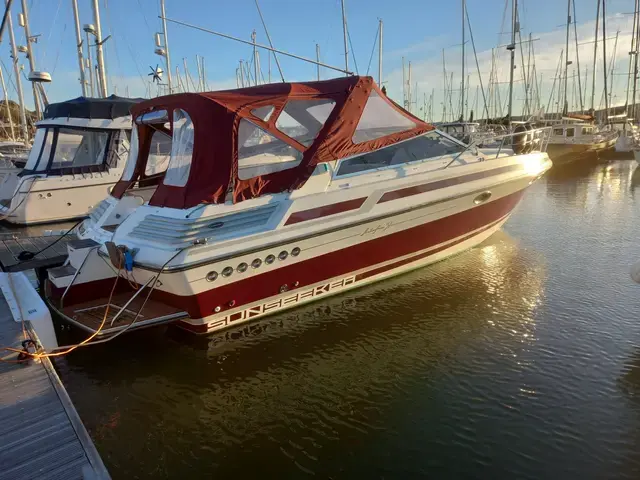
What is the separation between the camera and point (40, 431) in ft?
11.0

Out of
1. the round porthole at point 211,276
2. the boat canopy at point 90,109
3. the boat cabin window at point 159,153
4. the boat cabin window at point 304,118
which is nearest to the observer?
the round porthole at point 211,276

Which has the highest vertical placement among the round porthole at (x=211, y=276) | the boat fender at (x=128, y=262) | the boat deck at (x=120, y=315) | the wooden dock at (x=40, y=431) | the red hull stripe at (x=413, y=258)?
the boat fender at (x=128, y=262)

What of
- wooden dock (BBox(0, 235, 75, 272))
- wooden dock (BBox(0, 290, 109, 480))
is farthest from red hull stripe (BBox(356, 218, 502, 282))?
wooden dock (BBox(0, 235, 75, 272))

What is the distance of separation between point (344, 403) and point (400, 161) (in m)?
4.11

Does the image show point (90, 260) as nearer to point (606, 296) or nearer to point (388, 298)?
point (388, 298)

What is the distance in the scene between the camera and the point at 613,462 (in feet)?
11.5

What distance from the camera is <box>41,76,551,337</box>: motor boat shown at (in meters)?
5.37

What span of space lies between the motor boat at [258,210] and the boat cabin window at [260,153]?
1 centimetres

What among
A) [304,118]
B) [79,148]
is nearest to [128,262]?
[304,118]

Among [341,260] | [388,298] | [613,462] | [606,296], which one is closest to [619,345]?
[606,296]

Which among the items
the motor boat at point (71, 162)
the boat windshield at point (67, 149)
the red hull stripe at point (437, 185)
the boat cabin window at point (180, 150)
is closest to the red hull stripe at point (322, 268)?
the red hull stripe at point (437, 185)

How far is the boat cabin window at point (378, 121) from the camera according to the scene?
6773mm

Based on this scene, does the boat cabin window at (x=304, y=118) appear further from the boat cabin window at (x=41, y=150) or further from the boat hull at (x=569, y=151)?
the boat hull at (x=569, y=151)

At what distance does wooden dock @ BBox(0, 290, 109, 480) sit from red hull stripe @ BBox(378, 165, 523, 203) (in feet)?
14.3
